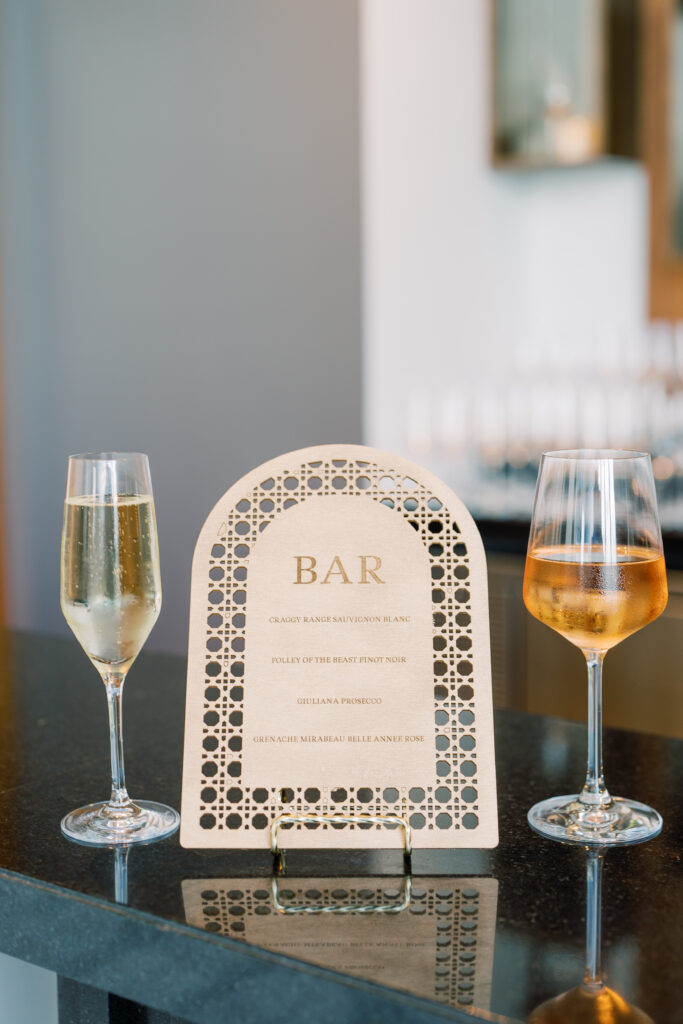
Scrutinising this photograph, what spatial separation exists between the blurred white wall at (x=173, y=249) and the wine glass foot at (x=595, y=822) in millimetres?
2651

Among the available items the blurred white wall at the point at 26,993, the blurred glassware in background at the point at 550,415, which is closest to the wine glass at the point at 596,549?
the blurred white wall at the point at 26,993

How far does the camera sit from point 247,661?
720mm

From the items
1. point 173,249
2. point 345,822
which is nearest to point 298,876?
point 345,822

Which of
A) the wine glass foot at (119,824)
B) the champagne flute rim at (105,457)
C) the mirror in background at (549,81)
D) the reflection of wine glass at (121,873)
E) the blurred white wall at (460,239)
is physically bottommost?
the reflection of wine glass at (121,873)

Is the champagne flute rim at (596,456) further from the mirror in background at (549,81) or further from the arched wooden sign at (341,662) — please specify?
the mirror in background at (549,81)

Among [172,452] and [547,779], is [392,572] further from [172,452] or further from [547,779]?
[172,452]

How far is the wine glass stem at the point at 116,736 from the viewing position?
0.75m

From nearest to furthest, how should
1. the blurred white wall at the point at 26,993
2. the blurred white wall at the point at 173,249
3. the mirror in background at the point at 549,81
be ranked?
the blurred white wall at the point at 26,993, the blurred white wall at the point at 173,249, the mirror in background at the point at 549,81

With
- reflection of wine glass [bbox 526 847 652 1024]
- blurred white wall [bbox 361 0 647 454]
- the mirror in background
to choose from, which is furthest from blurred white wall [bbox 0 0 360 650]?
reflection of wine glass [bbox 526 847 652 1024]

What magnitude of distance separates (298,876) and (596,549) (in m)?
0.26

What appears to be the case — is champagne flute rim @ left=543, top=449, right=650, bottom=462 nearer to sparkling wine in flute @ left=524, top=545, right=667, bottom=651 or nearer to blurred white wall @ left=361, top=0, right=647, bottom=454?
sparkling wine in flute @ left=524, top=545, right=667, bottom=651

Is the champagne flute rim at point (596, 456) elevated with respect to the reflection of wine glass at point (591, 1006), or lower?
elevated

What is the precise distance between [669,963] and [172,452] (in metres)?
3.20

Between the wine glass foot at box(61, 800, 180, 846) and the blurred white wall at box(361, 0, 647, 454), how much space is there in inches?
104
